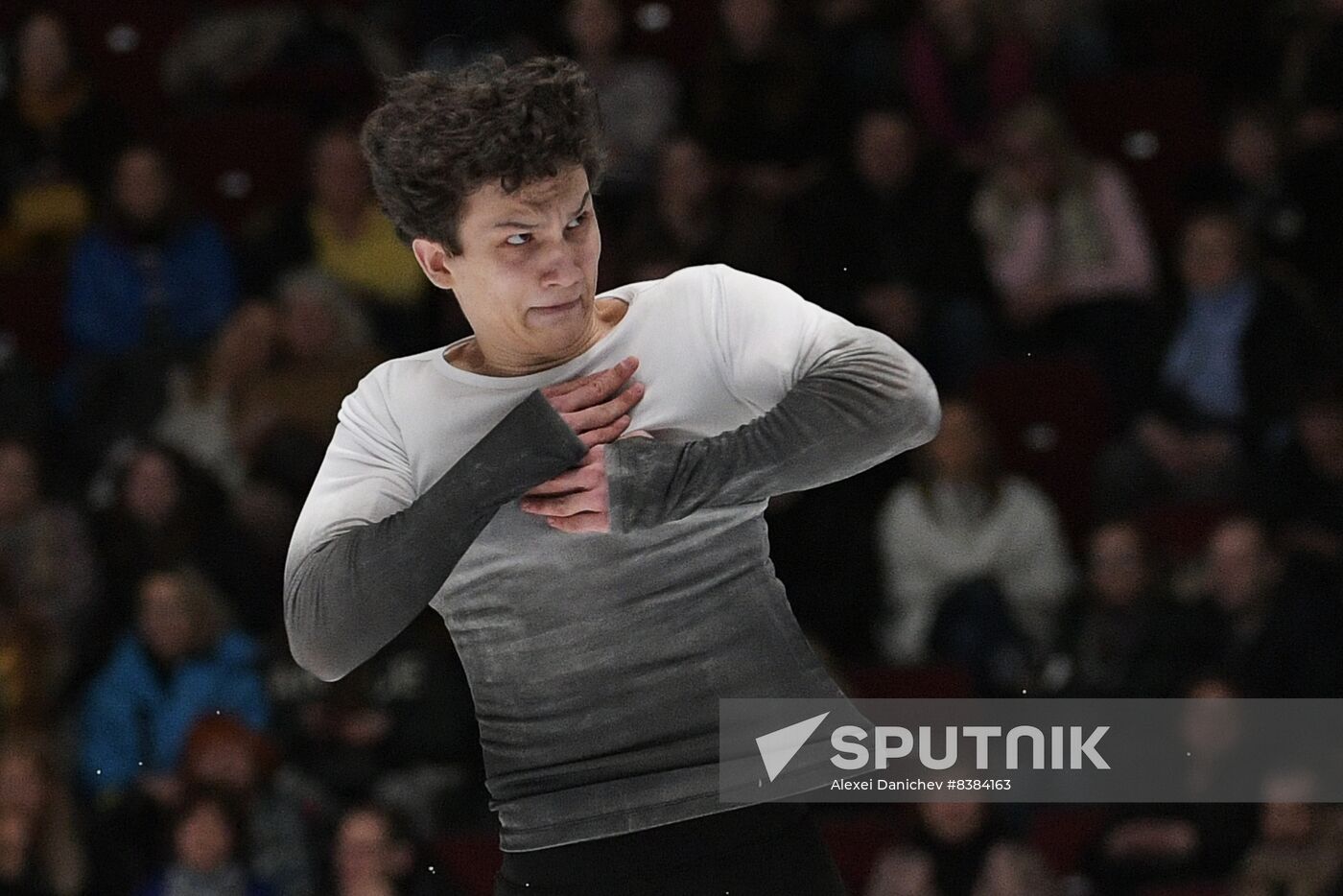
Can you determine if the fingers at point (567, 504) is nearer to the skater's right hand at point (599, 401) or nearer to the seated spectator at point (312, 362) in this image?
the skater's right hand at point (599, 401)

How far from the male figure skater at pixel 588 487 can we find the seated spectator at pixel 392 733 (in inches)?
107

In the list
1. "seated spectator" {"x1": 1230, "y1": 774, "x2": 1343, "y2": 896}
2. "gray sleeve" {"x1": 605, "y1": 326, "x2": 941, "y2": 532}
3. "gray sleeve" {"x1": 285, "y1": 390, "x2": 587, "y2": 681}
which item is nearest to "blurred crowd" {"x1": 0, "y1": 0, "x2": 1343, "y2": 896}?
"seated spectator" {"x1": 1230, "y1": 774, "x2": 1343, "y2": 896}

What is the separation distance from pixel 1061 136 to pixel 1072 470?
1007 mm

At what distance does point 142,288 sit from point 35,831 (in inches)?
64.3

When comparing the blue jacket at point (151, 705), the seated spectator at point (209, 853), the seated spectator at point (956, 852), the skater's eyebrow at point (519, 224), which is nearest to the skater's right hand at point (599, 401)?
the skater's eyebrow at point (519, 224)

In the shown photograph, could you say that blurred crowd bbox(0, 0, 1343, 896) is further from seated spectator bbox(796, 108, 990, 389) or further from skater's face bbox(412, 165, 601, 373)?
skater's face bbox(412, 165, 601, 373)

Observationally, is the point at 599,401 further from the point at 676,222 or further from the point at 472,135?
the point at 676,222

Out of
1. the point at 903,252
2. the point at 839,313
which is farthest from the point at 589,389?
the point at 903,252

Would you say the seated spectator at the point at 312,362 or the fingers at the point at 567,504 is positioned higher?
the fingers at the point at 567,504

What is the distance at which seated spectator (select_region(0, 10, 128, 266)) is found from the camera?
6863 millimetres

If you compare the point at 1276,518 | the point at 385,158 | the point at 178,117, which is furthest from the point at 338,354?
the point at 385,158

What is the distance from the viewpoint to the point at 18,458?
6.24m

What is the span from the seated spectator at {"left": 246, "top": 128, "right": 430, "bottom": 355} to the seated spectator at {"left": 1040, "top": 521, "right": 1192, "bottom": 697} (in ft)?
6.18

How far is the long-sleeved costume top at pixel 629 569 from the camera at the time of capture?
107 inches
